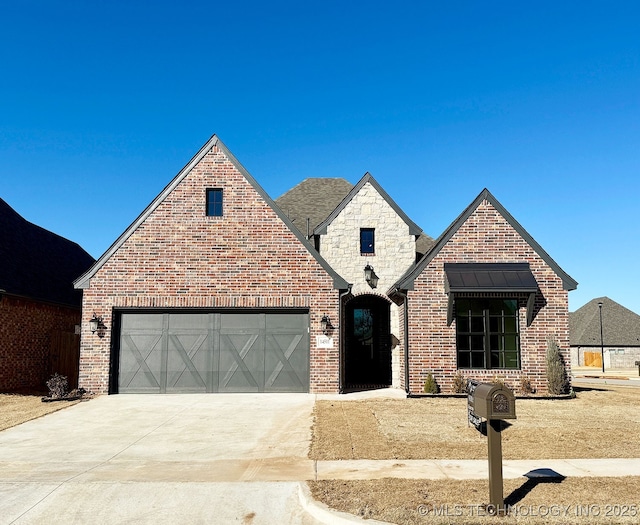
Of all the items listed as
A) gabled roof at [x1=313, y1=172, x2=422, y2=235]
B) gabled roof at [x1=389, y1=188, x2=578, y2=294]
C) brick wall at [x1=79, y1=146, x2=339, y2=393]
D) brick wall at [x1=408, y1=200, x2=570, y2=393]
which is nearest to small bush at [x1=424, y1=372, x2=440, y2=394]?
brick wall at [x1=408, y1=200, x2=570, y2=393]

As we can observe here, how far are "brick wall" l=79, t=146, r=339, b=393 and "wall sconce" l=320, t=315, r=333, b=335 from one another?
14 centimetres

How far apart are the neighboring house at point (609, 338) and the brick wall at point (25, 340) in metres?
42.3

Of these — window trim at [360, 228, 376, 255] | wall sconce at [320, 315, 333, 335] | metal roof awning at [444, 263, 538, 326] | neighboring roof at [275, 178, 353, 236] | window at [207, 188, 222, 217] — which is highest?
neighboring roof at [275, 178, 353, 236]

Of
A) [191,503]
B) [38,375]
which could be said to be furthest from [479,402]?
[38,375]

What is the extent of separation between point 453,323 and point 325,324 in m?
3.87

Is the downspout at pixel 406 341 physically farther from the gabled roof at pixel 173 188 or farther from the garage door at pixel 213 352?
the garage door at pixel 213 352

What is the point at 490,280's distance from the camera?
1611cm

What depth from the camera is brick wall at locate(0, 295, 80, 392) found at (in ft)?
56.2

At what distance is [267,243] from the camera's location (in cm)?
1659

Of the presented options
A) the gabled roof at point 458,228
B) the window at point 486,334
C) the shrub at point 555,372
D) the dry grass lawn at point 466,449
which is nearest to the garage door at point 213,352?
the dry grass lawn at point 466,449

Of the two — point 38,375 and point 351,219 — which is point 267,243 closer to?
point 351,219

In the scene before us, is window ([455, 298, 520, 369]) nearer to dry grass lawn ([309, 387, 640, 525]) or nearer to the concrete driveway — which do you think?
dry grass lawn ([309, 387, 640, 525])

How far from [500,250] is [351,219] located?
5.40 metres

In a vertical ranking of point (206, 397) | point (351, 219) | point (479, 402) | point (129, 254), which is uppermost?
point (351, 219)
